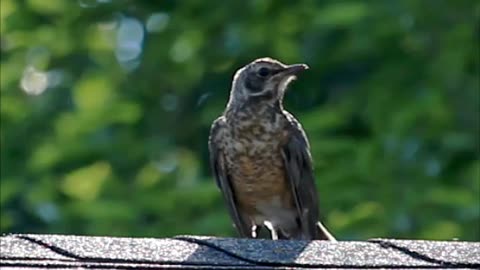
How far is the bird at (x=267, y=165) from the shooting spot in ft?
20.7

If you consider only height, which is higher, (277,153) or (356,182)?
(277,153)

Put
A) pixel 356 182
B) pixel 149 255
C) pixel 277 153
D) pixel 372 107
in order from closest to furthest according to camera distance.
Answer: pixel 149 255, pixel 277 153, pixel 356 182, pixel 372 107

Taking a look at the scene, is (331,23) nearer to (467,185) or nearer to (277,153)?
(467,185)

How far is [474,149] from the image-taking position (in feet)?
31.6

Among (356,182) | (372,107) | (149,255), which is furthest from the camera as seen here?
(372,107)

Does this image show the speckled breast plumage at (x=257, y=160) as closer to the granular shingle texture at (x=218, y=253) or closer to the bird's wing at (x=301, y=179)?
the bird's wing at (x=301, y=179)

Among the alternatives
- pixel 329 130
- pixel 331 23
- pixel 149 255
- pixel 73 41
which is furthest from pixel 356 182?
pixel 149 255

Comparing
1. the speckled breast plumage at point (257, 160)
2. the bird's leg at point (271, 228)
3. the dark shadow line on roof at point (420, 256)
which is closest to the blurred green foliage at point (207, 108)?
the bird's leg at point (271, 228)

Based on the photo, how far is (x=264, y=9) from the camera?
33.7ft

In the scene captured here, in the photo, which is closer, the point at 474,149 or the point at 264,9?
the point at 474,149

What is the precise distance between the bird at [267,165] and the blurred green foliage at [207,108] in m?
2.19

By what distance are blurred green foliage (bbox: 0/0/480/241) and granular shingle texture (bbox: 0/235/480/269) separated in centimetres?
448

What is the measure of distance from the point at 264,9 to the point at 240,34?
21cm

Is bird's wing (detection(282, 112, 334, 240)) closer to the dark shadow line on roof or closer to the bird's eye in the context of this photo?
the bird's eye
